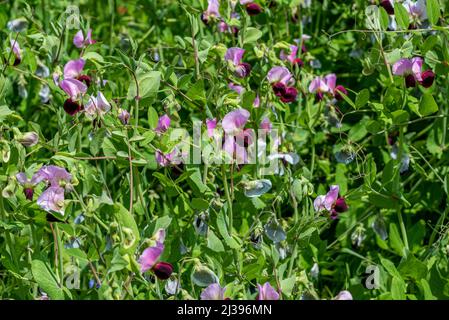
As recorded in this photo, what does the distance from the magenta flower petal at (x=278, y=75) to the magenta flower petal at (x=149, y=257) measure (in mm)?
640

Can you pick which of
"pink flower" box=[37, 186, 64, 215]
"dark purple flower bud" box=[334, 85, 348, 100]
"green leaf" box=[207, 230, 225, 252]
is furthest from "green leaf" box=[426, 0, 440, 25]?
"pink flower" box=[37, 186, 64, 215]

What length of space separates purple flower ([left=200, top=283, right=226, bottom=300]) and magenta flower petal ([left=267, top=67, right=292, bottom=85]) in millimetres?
616

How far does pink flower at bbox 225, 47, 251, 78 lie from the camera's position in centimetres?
198

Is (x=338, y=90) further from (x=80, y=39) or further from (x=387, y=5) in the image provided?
(x=80, y=39)

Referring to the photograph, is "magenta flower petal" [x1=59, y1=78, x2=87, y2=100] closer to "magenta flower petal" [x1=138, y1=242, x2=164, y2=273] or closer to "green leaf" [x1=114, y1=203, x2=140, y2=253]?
"green leaf" [x1=114, y1=203, x2=140, y2=253]

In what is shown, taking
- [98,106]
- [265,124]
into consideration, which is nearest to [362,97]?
[265,124]

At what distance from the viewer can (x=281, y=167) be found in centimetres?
209

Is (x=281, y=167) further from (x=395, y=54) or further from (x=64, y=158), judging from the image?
(x=64, y=158)

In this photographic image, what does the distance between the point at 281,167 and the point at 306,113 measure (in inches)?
10.4

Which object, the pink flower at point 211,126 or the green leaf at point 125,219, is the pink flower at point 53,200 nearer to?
the green leaf at point 125,219

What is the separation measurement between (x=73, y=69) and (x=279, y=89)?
463mm

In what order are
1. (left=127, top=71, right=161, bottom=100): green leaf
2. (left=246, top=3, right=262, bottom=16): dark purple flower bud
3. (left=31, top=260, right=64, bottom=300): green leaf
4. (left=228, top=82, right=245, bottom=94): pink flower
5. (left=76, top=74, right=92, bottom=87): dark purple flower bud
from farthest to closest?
(left=246, top=3, right=262, bottom=16): dark purple flower bud
(left=228, top=82, right=245, bottom=94): pink flower
(left=76, top=74, right=92, bottom=87): dark purple flower bud
(left=127, top=71, right=161, bottom=100): green leaf
(left=31, top=260, right=64, bottom=300): green leaf

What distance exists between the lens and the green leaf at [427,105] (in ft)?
6.65

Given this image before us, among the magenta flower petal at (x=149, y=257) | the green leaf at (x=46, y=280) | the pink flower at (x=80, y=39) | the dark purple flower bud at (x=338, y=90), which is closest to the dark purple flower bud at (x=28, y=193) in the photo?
the green leaf at (x=46, y=280)
